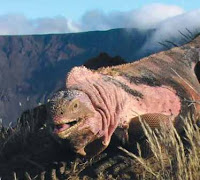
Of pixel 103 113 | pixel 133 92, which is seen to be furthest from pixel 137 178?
pixel 133 92

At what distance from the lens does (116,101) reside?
239 inches

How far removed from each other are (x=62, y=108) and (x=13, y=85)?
38.0 metres

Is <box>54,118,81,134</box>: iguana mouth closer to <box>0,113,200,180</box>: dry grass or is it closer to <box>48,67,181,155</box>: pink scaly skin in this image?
<box>48,67,181,155</box>: pink scaly skin

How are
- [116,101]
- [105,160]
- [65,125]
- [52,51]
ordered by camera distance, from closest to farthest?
[65,125] → [105,160] → [116,101] → [52,51]

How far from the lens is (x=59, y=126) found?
513 cm

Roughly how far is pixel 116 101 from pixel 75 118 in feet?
3.06

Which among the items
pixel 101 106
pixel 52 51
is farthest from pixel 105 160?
pixel 52 51

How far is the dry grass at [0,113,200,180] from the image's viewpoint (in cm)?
456

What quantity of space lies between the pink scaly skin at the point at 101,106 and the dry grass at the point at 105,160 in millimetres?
242

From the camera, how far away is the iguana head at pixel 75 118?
5.12 m

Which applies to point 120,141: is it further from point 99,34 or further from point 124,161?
point 99,34

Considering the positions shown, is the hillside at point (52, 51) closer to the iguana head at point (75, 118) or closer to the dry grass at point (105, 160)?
the dry grass at point (105, 160)

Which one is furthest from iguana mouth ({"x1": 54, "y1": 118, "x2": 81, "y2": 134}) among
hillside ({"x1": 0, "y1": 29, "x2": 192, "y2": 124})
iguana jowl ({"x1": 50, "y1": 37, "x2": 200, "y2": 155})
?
hillside ({"x1": 0, "y1": 29, "x2": 192, "y2": 124})

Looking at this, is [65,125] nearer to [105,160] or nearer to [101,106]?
[101,106]
